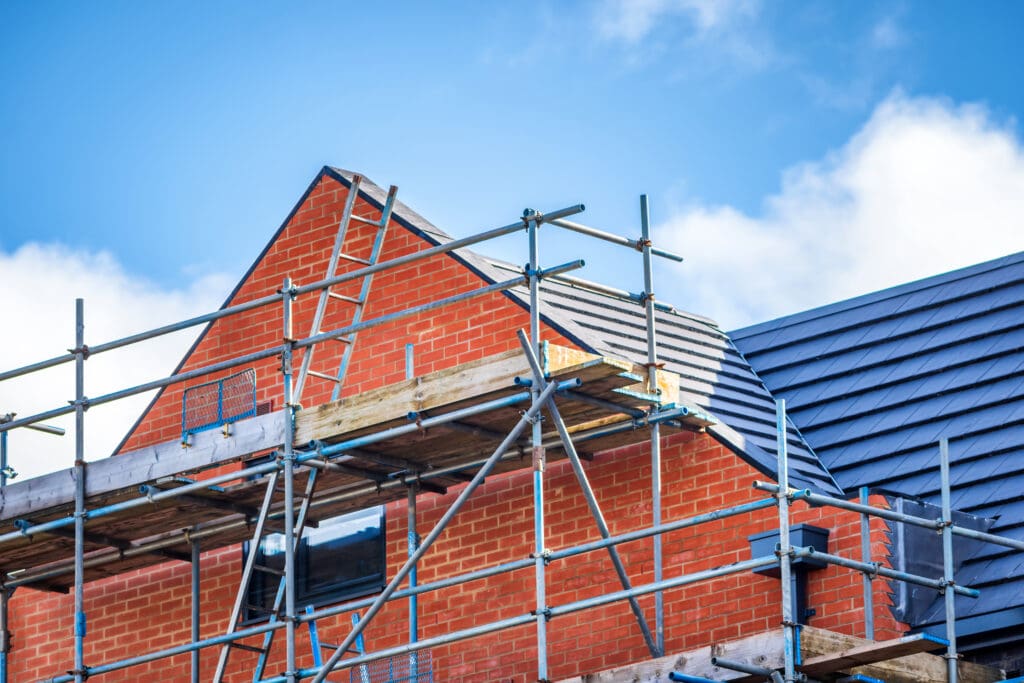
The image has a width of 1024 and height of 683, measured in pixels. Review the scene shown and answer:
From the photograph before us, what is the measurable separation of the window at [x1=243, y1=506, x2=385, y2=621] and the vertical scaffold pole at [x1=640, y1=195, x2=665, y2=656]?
278cm

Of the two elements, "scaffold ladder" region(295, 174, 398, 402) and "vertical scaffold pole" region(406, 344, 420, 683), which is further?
"scaffold ladder" region(295, 174, 398, 402)

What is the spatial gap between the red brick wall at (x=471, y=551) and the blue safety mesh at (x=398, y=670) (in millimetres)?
206

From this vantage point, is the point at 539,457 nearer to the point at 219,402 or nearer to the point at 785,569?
the point at 785,569

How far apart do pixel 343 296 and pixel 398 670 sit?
3.60 meters

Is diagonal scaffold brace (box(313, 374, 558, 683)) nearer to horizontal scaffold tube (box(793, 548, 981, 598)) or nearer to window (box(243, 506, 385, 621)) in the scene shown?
horizontal scaffold tube (box(793, 548, 981, 598))

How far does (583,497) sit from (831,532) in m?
2.15

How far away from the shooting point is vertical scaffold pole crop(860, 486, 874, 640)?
15148 mm

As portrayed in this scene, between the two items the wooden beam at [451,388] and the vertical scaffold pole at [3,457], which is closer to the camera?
the wooden beam at [451,388]

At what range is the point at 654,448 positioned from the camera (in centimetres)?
1642

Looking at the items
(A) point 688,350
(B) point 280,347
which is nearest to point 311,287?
(B) point 280,347

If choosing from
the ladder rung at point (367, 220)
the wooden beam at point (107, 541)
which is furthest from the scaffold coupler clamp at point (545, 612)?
A: the ladder rung at point (367, 220)

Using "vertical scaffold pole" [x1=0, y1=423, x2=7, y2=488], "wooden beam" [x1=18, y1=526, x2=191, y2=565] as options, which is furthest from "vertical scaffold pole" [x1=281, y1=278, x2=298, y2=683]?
"vertical scaffold pole" [x1=0, y1=423, x2=7, y2=488]

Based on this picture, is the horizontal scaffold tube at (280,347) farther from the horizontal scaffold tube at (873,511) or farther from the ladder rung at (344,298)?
the horizontal scaffold tube at (873,511)

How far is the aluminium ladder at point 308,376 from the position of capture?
16750mm
